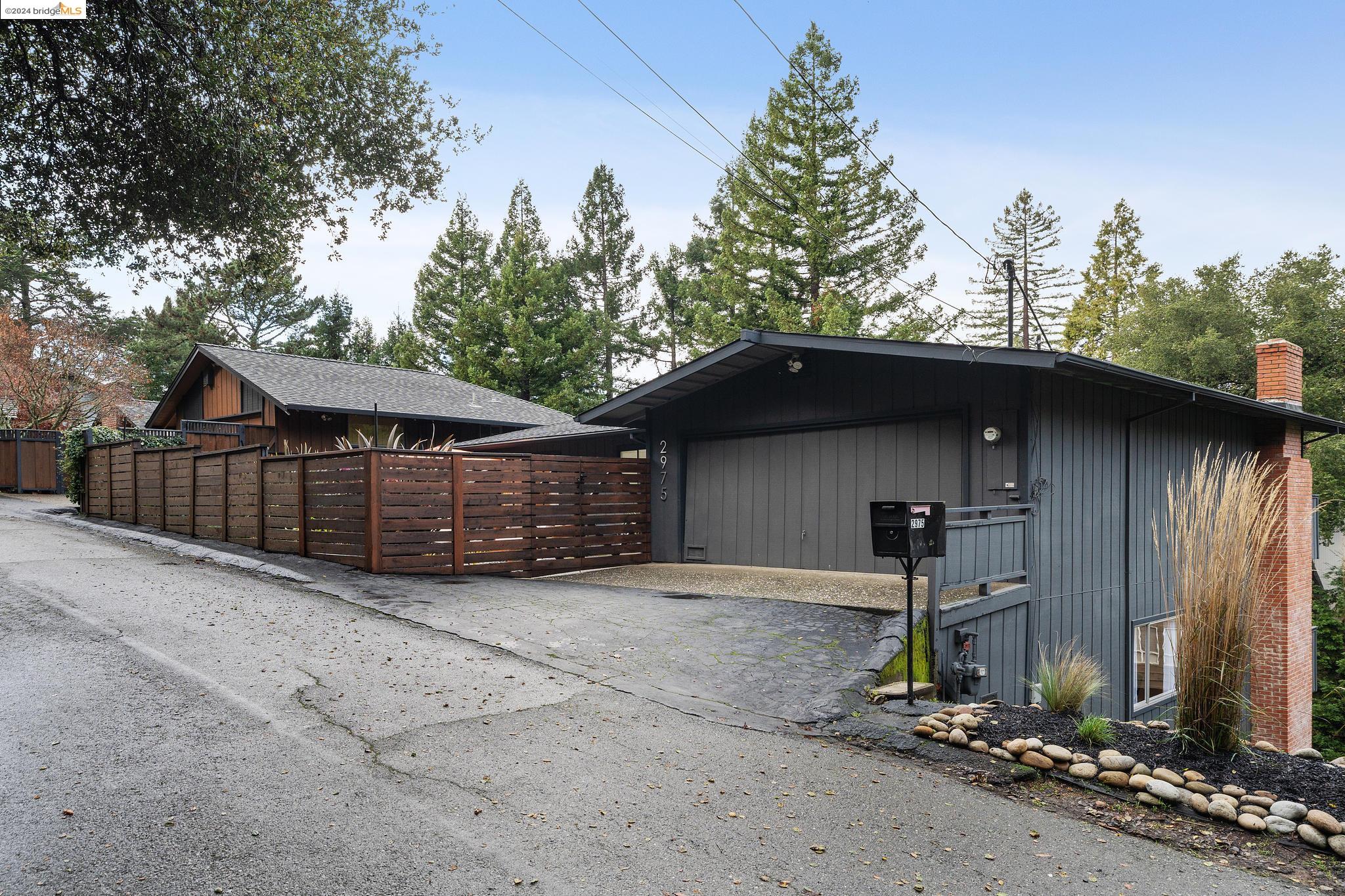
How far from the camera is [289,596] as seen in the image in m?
7.44

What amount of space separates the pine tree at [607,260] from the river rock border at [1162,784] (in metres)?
28.0

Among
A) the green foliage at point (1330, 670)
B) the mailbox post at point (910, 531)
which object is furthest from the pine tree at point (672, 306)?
the mailbox post at point (910, 531)

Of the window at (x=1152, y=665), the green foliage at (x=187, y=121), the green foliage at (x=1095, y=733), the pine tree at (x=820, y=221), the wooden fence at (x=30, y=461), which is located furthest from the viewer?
the pine tree at (x=820, y=221)

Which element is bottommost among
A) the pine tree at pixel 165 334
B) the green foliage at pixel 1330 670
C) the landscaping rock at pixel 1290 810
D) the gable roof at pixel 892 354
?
the green foliage at pixel 1330 670

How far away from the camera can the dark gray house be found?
755cm

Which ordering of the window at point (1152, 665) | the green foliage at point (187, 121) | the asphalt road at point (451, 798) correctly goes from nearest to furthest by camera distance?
the asphalt road at point (451, 798) → the green foliage at point (187, 121) → the window at point (1152, 665)

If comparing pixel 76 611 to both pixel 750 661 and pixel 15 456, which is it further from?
pixel 15 456

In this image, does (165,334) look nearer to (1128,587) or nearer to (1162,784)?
(1128,587)

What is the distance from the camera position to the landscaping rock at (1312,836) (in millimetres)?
3188

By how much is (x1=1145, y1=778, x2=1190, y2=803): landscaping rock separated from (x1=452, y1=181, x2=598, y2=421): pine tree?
25.2 metres

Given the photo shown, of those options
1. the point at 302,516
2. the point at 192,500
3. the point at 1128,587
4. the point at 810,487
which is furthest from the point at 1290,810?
the point at 192,500

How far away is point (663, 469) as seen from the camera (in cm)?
1138

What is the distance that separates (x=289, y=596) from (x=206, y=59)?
4754mm

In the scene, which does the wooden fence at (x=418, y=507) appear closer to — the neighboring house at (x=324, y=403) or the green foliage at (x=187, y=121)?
the green foliage at (x=187, y=121)
